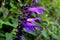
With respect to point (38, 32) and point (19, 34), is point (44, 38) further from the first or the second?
point (19, 34)

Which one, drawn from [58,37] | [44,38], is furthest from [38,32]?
[58,37]

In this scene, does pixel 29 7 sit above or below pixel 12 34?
above

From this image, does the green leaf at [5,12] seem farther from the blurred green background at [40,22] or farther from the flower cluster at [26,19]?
the flower cluster at [26,19]

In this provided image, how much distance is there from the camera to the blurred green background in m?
1.61

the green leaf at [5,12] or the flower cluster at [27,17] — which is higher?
the green leaf at [5,12]

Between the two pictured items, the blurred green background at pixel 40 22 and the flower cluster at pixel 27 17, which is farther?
the blurred green background at pixel 40 22

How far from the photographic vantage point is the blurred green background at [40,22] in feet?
5.29

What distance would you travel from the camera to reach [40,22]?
1.97m

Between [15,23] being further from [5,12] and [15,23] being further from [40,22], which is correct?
[40,22]

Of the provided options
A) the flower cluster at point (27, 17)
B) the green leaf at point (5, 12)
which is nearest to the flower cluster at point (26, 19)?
the flower cluster at point (27, 17)

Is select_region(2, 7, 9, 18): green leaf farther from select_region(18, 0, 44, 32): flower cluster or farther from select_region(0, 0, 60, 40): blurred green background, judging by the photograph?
select_region(18, 0, 44, 32): flower cluster

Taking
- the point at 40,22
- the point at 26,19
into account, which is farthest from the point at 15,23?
the point at 40,22

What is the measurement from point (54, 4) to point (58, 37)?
368 millimetres

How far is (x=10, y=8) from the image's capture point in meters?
1.70
